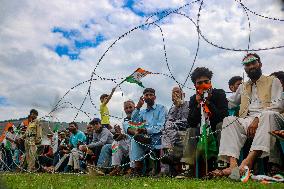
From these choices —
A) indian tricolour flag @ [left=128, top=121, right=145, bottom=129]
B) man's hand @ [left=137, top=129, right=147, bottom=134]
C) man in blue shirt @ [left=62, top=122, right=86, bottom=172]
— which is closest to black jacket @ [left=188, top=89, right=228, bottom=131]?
man's hand @ [left=137, top=129, right=147, bottom=134]

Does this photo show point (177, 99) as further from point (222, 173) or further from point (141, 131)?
point (222, 173)

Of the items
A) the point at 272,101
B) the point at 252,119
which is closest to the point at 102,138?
the point at 252,119

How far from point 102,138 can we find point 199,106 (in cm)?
487

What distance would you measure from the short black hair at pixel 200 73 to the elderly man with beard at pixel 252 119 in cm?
61

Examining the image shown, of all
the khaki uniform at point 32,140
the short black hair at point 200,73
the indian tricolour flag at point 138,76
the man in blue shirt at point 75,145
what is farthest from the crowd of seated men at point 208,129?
the khaki uniform at point 32,140

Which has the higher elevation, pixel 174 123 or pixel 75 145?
pixel 174 123

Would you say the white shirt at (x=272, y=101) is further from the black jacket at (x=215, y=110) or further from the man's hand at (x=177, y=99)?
the man's hand at (x=177, y=99)

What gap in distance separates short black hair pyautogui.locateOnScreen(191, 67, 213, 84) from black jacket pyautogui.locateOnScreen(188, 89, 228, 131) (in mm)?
299

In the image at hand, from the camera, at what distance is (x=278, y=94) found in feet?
20.2

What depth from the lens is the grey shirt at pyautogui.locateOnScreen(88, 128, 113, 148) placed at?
10902mm

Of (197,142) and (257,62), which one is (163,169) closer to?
(197,142)

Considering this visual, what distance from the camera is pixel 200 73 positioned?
6797mm

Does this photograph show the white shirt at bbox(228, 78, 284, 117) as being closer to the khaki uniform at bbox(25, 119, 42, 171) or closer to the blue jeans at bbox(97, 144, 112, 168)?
the blue jeans at bbox(97, 144, 112, 168)

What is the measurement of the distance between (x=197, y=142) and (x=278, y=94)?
58.5 inches
